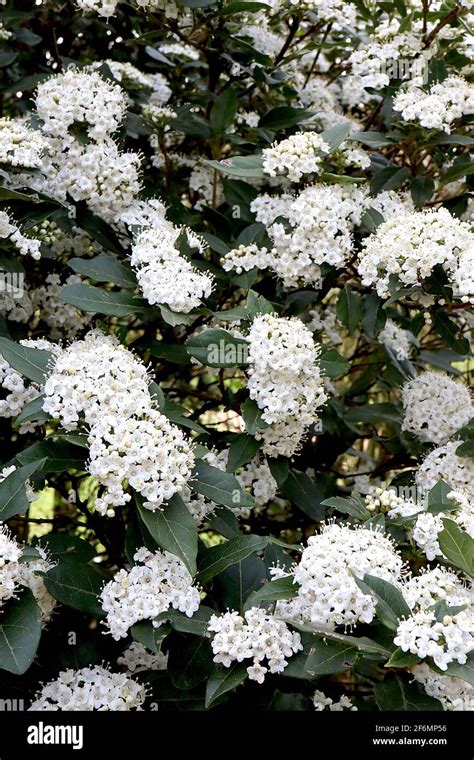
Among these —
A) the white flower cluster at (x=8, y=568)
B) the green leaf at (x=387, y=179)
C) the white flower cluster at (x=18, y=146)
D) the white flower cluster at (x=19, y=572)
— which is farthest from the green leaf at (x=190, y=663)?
the green leaf at (x=387, y=179)

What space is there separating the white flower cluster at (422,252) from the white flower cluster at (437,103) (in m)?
0.51

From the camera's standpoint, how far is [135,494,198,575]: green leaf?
271 centimetres

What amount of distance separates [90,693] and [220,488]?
758mm

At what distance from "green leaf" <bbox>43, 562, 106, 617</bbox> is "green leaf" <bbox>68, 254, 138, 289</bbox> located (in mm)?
1068

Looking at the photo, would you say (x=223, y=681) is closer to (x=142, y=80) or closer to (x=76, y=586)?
(x=76, y=586)

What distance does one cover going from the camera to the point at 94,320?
4047 millimetres

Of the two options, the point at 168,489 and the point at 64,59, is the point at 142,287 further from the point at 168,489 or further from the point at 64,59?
the point at 64,59

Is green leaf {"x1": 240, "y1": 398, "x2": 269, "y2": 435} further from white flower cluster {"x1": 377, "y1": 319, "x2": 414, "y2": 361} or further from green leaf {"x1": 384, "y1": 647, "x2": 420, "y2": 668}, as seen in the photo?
white flower cluster {"x1": 377, "y1": 319, "x2": 414, "y2": 361}

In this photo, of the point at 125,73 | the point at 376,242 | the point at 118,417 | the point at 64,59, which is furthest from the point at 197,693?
the point at 64,59

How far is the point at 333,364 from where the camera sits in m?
3.35

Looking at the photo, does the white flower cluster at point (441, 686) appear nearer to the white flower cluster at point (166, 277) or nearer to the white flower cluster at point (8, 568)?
the white flower cluster at point (8, 568)

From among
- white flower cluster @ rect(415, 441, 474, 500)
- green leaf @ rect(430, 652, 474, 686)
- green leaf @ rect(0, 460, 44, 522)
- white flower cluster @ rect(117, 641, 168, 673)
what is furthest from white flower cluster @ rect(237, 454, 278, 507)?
green leaf @ rect(430, 652, 474, 686)

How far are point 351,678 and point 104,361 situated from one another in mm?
2926

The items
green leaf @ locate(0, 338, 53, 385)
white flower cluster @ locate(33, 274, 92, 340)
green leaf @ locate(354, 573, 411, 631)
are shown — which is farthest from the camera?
white flower cluster @ locate(33, 274, 92, 340)
